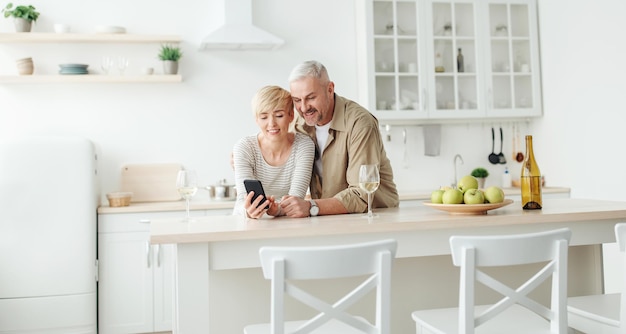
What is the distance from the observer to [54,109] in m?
4.41

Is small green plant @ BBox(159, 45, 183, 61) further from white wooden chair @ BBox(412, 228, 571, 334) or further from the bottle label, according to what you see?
white wooden chair @ BBox(412, 228, 571, 334)

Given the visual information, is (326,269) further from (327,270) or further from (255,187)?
(255,187)

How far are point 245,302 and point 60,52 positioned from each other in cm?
299

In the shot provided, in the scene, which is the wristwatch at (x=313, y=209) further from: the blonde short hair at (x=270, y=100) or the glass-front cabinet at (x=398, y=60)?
the glass-front cabinet at (x=398, y=60)

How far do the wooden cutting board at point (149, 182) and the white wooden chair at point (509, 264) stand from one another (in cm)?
298

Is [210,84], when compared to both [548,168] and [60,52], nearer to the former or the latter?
[60,52]

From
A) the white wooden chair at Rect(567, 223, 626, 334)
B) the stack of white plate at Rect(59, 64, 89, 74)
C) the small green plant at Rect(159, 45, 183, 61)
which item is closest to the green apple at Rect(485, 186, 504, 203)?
the white wooden chair at Rect(567, 223, 626, 334)

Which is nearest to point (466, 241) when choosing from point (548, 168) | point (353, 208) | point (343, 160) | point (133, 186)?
point (353, 208)

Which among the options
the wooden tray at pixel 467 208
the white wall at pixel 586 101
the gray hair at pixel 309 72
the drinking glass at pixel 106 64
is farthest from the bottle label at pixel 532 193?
the drinking glass at pixel 106 64

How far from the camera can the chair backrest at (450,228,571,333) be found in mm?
1698

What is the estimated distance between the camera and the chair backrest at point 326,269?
155 centimetres

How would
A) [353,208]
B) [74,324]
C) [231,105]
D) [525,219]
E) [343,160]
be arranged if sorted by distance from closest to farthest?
[525,219]
[353,208]
[343,160]
[74,324]
[231,105]

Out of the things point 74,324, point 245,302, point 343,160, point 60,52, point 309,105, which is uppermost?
point 60,52

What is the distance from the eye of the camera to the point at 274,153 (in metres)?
2.65
